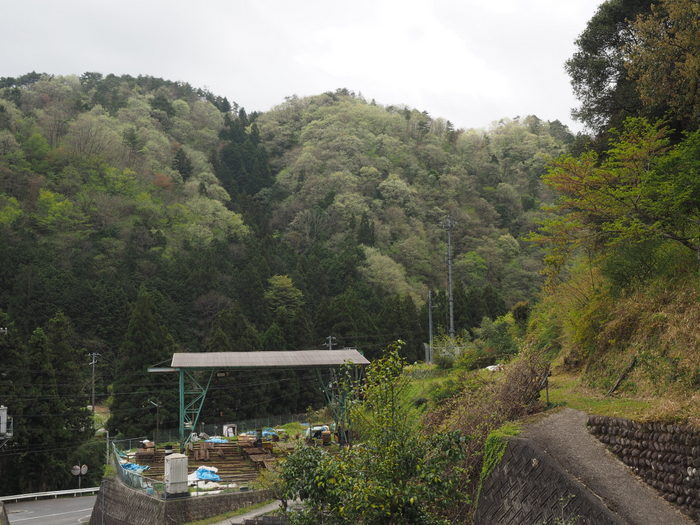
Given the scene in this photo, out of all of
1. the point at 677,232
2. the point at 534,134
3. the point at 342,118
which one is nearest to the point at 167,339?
the point at 677,232

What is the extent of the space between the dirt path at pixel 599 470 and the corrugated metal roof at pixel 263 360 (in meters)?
11.2

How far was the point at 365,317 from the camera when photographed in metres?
50.9

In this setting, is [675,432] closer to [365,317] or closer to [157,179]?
[365,317]

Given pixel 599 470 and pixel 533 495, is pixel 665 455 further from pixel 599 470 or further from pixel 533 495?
pixel 533 495

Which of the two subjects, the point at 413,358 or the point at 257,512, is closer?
the point at 257,512

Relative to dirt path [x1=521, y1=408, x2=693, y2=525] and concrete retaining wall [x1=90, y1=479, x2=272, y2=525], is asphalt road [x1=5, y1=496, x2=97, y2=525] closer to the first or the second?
concrete retaining wall [x1=90, y1=479, x2=272, y2=525]

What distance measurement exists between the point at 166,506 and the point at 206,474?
2514 millimetres

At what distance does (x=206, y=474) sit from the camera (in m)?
20.7

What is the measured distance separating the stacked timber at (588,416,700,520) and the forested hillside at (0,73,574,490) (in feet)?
50.9

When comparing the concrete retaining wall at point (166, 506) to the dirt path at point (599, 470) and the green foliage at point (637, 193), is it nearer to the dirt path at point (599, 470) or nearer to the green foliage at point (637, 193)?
the dirt path at point (599, 470)

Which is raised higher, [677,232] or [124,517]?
[677,232]

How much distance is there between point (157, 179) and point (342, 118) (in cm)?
3704

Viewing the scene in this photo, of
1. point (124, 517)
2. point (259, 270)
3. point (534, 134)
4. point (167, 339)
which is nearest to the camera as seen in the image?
point (124, 517)

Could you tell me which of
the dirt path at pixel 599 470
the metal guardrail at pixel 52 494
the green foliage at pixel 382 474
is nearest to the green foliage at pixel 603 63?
the dirt path at pixel 599 470
